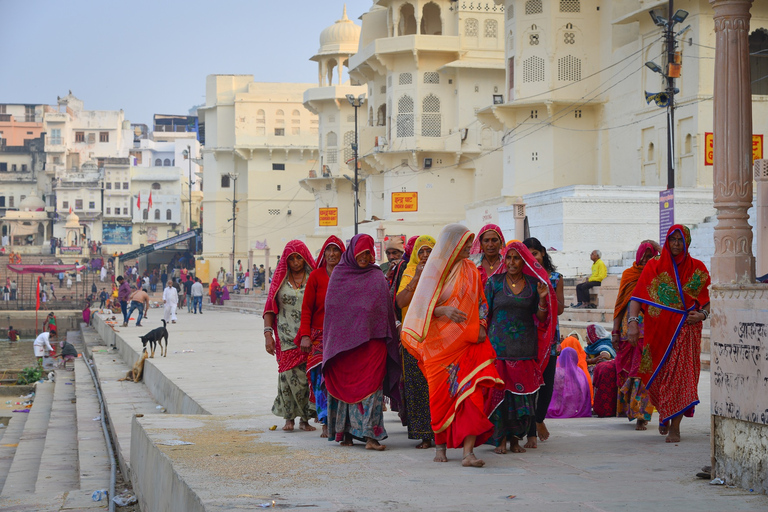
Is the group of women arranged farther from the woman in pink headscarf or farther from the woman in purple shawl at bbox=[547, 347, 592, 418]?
the woman in purple shawl at bbox=[547, 347, 592, 418]

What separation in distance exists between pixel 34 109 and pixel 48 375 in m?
75.4

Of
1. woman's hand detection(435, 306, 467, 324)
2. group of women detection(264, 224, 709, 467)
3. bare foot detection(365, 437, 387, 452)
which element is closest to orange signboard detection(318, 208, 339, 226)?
group of women detection(264, 224, 709, 467)

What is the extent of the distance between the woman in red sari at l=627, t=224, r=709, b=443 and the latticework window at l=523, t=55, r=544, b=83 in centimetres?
2331

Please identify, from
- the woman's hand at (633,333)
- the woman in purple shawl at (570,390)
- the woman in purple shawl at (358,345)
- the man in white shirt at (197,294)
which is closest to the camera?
the woman in purple shawl at (358,345)

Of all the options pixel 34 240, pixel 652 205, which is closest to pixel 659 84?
pixel 652 205

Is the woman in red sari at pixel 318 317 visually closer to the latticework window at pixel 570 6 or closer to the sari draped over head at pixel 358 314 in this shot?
the sari draped over head at pixel 358 314

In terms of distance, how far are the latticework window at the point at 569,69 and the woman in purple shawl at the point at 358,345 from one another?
2386 centimetres

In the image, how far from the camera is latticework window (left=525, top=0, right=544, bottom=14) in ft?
94.4

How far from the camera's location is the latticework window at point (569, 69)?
28.9m

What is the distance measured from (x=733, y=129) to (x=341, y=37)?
4297 cm

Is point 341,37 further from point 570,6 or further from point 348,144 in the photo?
point 570,6

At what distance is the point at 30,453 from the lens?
35.3 ft

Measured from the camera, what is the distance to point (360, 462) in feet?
17.6

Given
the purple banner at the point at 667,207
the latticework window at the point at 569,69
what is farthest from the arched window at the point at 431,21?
the purple banner at the point at 667,207
